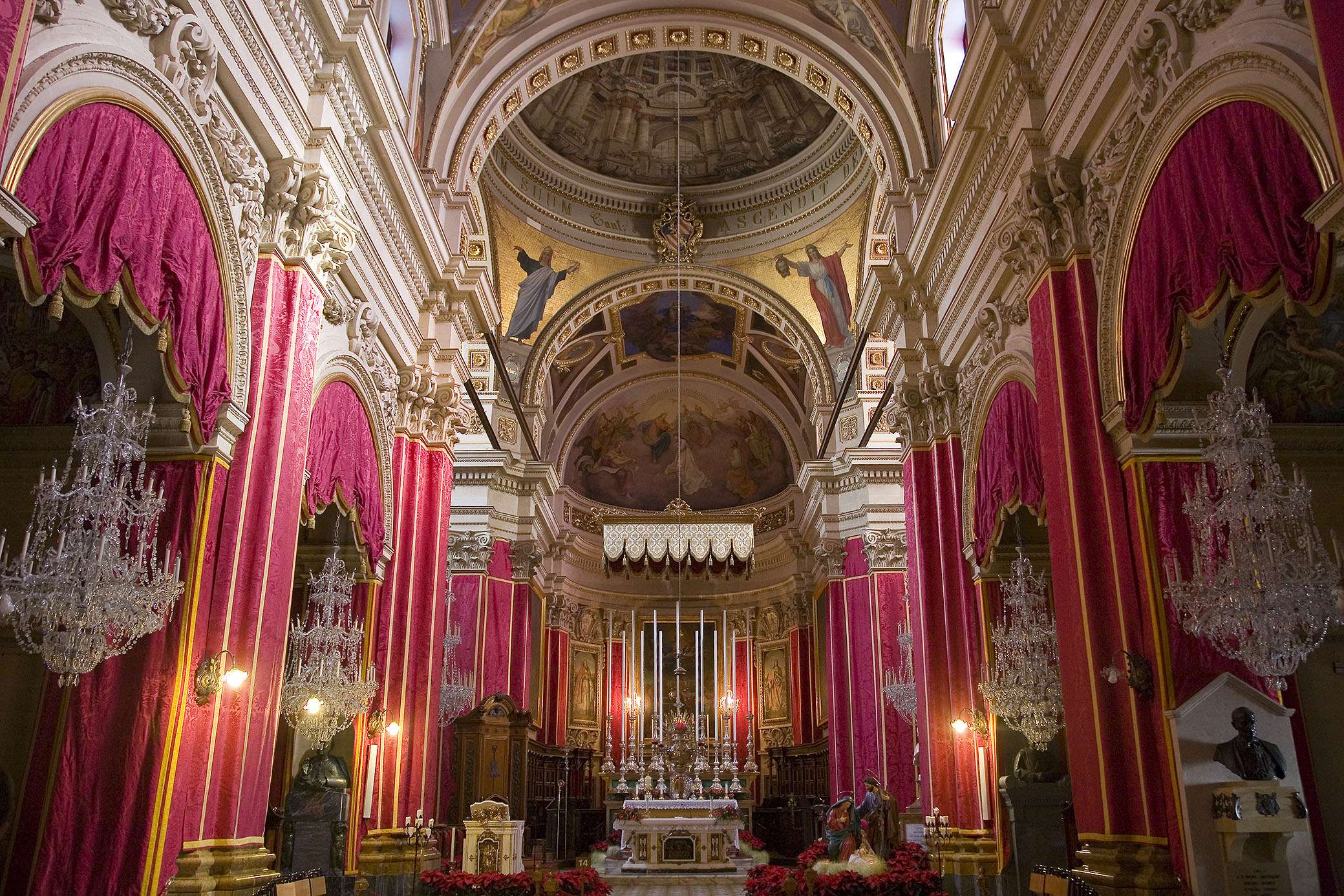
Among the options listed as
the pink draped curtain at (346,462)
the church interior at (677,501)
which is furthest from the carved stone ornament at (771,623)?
the pink draped curtain at (346,462)

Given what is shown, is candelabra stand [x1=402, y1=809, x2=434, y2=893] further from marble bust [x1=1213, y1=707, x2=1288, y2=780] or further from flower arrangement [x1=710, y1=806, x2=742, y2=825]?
marble bust [x1=1213, y1=707, x2=1288, y2=780]

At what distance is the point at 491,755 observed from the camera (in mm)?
18453

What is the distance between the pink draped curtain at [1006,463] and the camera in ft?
32.4

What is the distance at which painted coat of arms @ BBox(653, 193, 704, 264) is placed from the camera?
2278cm

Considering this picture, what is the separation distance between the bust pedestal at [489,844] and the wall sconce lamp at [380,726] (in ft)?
5.99

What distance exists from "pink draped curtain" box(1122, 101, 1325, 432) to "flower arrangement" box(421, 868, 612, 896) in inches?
279

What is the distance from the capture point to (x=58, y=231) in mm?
5824

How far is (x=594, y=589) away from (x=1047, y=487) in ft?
62.9

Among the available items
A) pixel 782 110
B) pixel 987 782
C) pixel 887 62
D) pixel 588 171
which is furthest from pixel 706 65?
pixel 987 782

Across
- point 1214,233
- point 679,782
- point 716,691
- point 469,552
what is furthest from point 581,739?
point 1214,233

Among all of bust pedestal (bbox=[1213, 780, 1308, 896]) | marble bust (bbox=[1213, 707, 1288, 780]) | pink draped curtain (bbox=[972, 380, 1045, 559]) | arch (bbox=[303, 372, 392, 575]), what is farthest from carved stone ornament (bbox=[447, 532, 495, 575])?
bust pedestal (bbox=[1213, 780, 1308, 896])

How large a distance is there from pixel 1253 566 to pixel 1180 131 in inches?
119

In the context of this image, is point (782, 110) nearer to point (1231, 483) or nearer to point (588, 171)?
point (588, 171)

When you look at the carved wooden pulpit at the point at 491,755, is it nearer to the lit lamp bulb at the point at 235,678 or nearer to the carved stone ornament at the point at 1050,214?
the lit lamp bulb at the point at 235,678
